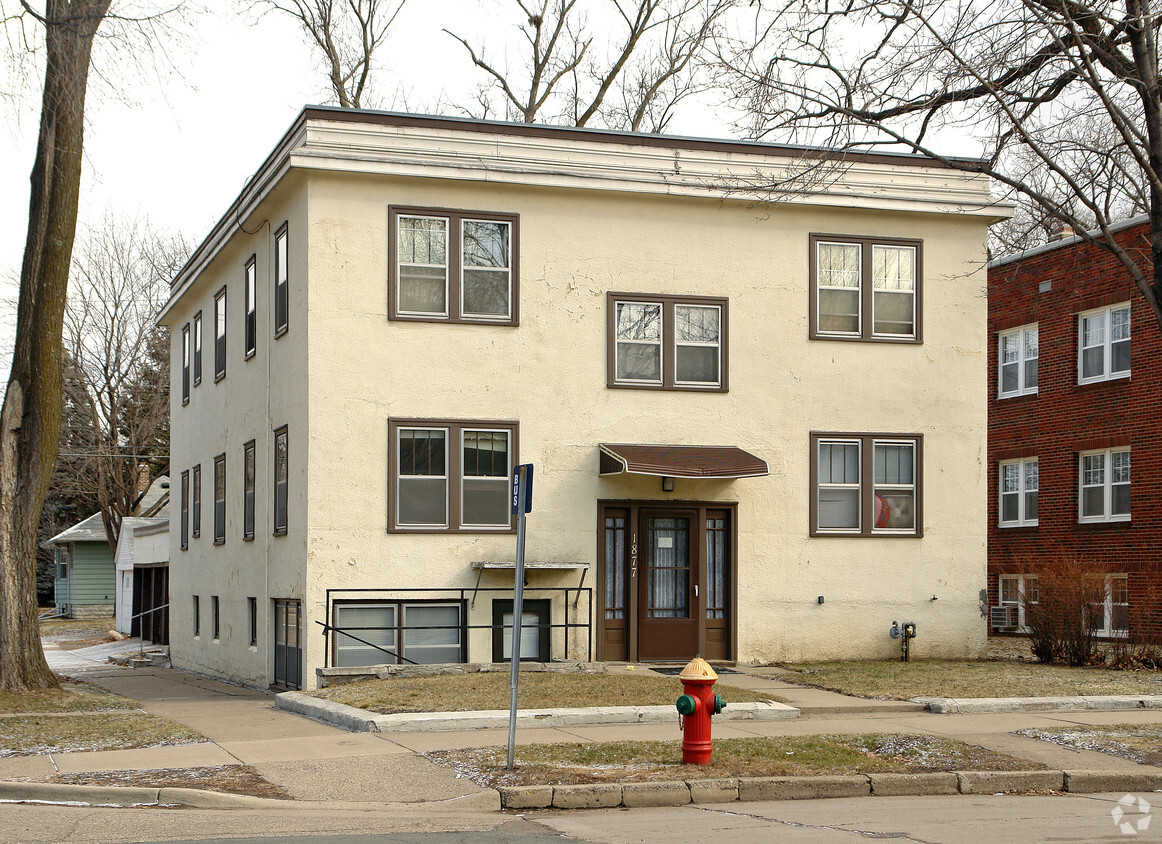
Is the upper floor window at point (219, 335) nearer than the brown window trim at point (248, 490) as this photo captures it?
No

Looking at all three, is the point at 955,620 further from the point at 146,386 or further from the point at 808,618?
the point at 146,386

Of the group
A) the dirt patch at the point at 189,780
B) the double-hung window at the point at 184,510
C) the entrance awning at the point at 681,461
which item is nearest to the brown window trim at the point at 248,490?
the double-hung window at the point at 184,510

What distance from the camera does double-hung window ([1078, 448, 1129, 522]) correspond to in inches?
1038

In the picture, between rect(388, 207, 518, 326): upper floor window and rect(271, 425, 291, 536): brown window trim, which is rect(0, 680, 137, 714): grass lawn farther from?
rect(388, 207, 518, 326): upper floor window

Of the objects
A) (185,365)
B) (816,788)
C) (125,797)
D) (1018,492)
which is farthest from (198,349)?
(816,788)

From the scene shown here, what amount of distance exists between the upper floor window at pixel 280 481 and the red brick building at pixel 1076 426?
13.3 metres

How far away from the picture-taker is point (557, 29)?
35844mm

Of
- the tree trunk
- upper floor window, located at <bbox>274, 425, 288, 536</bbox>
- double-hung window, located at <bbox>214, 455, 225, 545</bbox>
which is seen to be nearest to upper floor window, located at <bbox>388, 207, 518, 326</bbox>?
upper floor window, located at <bbox>274, 425, 288, 536</bbox>

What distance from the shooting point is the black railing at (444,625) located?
723 inches

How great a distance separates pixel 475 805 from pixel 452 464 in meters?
9.55

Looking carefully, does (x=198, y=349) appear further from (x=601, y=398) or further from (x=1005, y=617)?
Answer: (x=1005, y=617)

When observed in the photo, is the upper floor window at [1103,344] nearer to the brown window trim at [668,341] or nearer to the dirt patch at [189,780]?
the brown window trim at [668,341]

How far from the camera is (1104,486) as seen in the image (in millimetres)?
26812

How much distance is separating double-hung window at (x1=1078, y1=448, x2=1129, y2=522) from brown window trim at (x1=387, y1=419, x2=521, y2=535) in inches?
545
